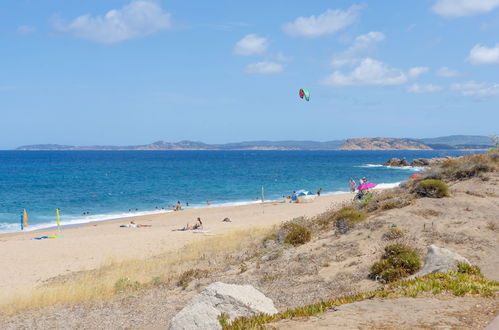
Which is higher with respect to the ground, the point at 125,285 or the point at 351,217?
the point at 351,217

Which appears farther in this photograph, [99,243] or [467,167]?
[99,243]

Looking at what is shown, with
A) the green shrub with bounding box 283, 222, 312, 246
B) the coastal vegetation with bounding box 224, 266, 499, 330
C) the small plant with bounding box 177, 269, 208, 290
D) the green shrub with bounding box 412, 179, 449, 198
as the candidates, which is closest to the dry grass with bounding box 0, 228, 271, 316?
the small plant with bounding box 177, 269, 208, 290

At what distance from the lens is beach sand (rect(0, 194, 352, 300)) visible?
60.4ft

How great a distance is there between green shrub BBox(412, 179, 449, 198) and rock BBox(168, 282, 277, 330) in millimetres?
11329

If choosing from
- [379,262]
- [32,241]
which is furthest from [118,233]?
[379,262]

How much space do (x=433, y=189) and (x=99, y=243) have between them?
16.7m

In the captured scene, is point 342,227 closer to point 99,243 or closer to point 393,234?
point 393,234

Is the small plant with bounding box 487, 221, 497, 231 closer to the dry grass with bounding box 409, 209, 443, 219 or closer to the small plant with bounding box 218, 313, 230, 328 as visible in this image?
the dry grass with bounding box 409, 209, 443, 219

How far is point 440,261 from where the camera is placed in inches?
368


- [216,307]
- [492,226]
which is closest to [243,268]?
[216,307]

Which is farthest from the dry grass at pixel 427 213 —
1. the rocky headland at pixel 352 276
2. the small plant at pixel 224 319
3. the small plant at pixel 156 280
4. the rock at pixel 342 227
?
the small plant at pixel 224 319

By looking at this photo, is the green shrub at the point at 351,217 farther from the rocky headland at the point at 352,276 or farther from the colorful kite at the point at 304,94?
the colorful kite at the point at 304,94

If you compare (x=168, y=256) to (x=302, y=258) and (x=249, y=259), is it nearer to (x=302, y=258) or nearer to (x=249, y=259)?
(x=249, y=259)

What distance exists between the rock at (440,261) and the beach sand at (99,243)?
11.7 metres
